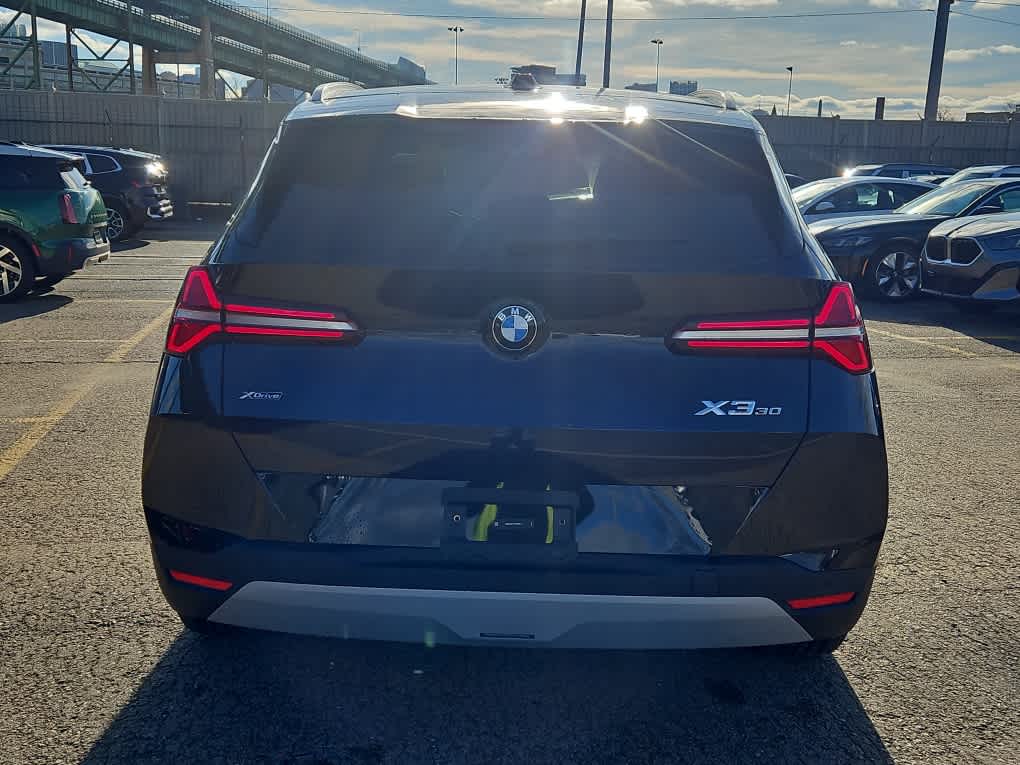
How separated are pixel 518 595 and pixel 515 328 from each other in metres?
0.63

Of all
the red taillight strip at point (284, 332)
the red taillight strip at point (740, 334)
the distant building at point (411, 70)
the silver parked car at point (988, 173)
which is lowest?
the red taillight strip at point (284, 332)

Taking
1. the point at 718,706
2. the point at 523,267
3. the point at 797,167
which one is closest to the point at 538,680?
the point at 718,706

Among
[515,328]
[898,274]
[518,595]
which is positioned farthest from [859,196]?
[518,595]

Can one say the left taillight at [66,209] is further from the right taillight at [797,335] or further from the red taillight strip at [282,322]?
the right taillight at [797,335]

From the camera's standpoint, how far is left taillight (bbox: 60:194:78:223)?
35.5 feet

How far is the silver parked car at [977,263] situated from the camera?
33.8ft

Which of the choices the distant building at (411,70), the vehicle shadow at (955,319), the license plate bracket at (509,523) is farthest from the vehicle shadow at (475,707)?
the distant building at (411,70)

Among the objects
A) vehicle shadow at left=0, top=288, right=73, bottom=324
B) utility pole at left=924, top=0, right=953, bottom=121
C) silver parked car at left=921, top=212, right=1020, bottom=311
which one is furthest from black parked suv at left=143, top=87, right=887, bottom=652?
utility pole at left=924, top=0, right=953, bottom=121

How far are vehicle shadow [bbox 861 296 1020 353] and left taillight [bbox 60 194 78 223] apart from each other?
8.75m

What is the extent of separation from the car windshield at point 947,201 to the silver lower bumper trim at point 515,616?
11460 millimetres

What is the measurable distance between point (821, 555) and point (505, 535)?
0.79 metres

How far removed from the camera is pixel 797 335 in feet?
7.95

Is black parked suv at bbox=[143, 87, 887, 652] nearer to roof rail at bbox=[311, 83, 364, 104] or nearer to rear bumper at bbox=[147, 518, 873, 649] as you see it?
rear bumper at bbox=[147, 518, 873, 649]

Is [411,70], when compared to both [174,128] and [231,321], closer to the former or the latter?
[174,128]
